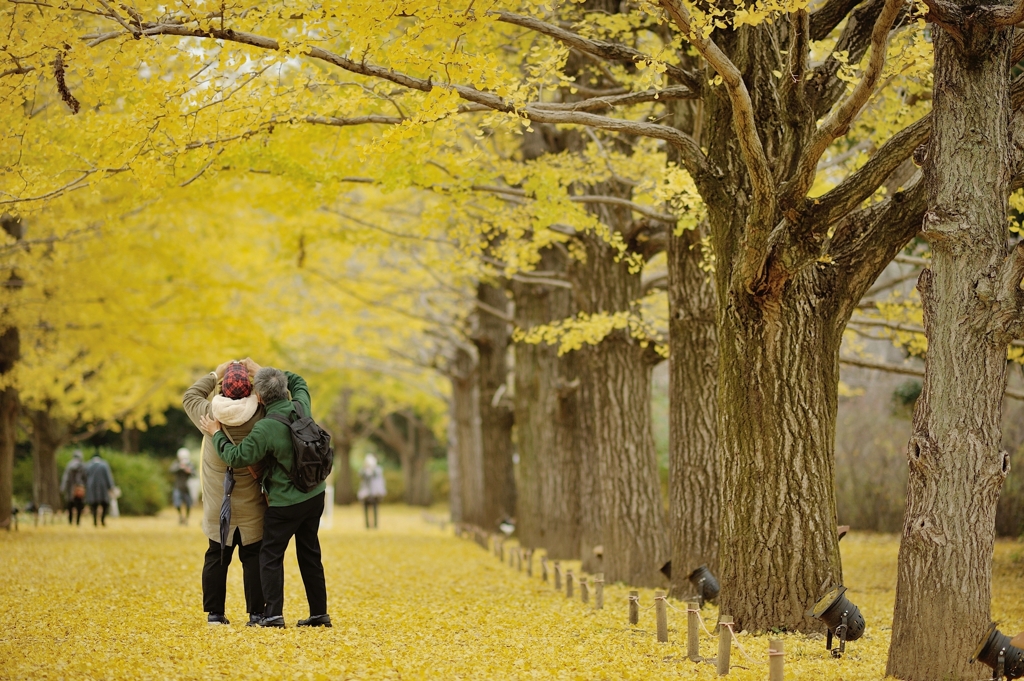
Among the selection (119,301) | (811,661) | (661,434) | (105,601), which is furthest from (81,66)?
(661,434)

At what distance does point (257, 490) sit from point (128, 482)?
896 inches

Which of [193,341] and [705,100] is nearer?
[705,100]

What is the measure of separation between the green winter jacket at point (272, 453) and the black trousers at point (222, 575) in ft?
1.68

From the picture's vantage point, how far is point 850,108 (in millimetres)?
5965

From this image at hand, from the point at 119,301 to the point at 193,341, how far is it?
1.72 meters

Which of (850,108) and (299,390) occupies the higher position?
(850,108)

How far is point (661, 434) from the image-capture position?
25.1 meters

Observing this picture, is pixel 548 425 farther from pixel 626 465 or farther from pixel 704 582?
pixel 704 582

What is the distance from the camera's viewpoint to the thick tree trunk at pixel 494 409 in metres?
18.4

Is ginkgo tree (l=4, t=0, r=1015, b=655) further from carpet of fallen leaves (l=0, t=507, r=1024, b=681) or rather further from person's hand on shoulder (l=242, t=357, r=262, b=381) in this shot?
person's hand on shoulder (l=242, t=357, r=262, b=381)

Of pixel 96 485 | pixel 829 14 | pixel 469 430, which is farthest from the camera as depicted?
pixel 469 430

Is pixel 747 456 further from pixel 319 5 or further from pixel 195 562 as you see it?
pixel 195 562

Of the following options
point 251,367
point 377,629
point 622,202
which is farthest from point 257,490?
point 622,202

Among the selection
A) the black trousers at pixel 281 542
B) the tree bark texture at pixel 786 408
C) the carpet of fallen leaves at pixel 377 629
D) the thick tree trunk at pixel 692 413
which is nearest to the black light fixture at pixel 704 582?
the carpet of fallen leaves at pixel 377 629
